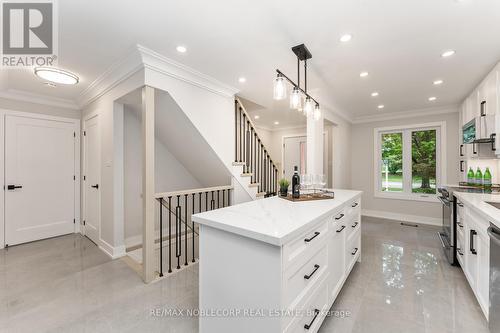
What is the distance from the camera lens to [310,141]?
3.36m

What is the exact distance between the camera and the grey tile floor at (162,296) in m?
1.73

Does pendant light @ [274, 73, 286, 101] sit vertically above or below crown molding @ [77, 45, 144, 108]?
below

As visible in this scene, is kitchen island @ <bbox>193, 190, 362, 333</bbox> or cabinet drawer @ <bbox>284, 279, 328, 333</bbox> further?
cabinet drawer @ <bbox>284, 279, 328, 333</bbox>

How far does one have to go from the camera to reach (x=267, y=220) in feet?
4.60

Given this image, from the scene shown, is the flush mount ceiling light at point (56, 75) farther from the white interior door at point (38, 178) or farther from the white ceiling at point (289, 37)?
the white interior door at point (38, 178)

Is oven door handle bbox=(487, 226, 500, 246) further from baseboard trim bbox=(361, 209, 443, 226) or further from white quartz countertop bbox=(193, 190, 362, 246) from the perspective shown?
baseboard trim bbox=(361, 209, 443, 226)

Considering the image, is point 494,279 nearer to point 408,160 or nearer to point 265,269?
point 265,269

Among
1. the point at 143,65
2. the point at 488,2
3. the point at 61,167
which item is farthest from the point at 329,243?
the point at 61,167

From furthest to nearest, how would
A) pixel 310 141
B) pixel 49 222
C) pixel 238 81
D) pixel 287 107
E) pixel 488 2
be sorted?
pixel 287 107 < pixel 49 222 < pixel 310 141 < pixel 238 81 < pixel 488 2

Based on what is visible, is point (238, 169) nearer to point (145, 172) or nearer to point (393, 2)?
point (145, 172)

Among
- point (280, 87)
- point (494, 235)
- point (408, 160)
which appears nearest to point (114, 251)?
point (280, 87)

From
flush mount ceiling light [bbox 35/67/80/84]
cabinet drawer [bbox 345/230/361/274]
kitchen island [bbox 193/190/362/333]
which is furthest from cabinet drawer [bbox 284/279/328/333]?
flush mount ceiling light [bbox 35/67/80/84]

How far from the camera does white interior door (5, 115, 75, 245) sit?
3.39 metres

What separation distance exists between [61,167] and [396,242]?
596cm
